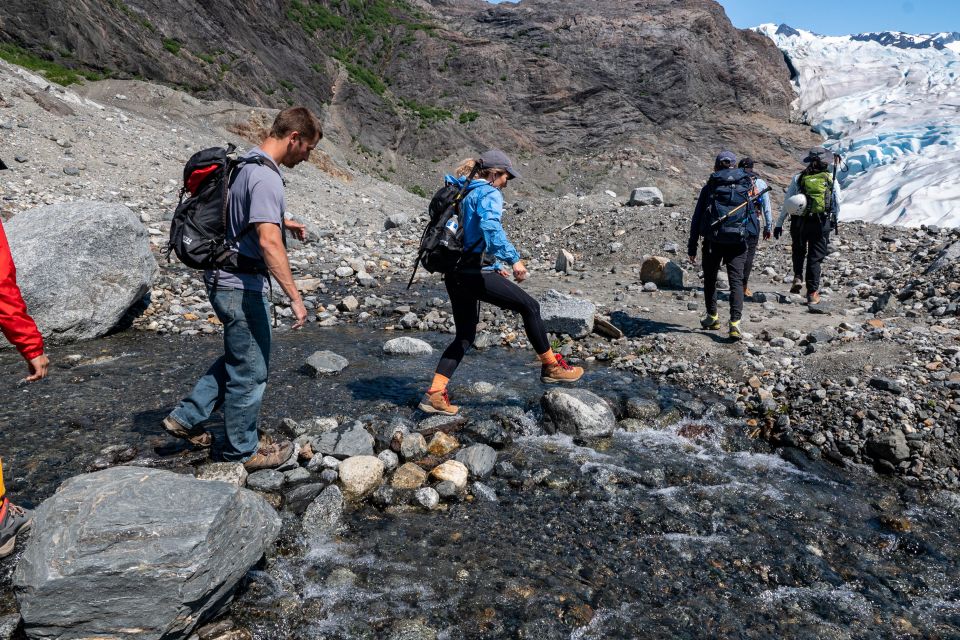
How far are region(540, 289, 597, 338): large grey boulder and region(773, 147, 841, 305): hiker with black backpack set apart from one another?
3189mm

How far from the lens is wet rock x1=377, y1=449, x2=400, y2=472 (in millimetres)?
4898

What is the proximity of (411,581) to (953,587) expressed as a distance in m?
3.42

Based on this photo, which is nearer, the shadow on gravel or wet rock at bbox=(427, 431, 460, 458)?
wet rock at bbox=(427, 431, 460, 458)

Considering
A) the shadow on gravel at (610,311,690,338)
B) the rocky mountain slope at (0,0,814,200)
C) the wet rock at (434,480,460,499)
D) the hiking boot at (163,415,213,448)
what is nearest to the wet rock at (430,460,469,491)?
the wet rock at (434,480,460,499)

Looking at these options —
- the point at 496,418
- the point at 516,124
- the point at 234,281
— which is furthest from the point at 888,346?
the point at 516,124

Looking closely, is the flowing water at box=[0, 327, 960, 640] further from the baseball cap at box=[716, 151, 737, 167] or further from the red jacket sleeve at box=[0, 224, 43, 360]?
the baseball cap at box=[716, 151, 737, 167]

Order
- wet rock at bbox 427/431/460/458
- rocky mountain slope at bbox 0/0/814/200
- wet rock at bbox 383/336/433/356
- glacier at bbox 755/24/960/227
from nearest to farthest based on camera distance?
wet rock at bbox 427/431/460/458, wet rock at bbox 383/336/433/356, glacier at bbox 755/24/960/227, rocky mountain slope at bbox 0/0/814/200

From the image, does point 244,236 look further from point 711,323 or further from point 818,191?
point 818,191

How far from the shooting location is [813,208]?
9.18m

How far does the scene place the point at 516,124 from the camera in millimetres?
53750

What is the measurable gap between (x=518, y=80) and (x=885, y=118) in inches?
1240

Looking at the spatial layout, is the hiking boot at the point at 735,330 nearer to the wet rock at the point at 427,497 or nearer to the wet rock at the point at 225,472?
the wet rock at the point at 427,497

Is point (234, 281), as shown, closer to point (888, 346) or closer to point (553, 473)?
point (553, 473)

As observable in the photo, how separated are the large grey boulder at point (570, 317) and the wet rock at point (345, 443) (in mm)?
4134
